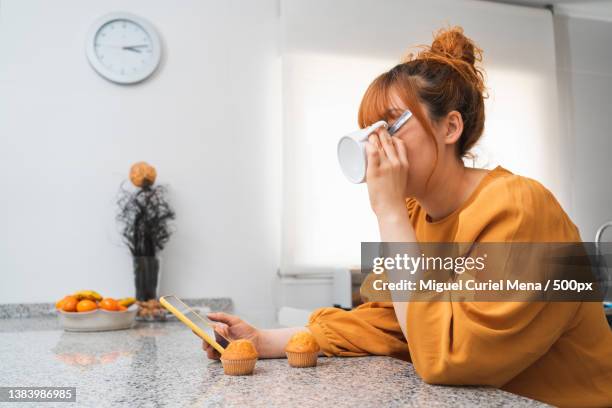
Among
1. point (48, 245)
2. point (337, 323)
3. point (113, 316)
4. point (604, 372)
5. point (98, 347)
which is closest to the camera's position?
point (604, 372)

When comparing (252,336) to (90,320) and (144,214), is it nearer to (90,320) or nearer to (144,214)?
(90,320)

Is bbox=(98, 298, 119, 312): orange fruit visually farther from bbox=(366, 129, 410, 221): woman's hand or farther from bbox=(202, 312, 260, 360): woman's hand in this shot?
bbox=(366, 129, 410, 221): woman's hand

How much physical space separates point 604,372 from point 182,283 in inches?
74.6

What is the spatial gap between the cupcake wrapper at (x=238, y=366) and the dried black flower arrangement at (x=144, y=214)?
152 cm

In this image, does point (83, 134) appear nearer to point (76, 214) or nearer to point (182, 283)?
point (76, 214)

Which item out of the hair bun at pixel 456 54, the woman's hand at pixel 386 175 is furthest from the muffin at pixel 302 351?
the hair bun at pixel 456 54

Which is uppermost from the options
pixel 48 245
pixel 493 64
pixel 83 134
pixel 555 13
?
pixel 555 13

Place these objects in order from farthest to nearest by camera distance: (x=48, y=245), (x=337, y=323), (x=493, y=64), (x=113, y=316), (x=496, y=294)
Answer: (x=493, y=64) < (x=48, y=245) < (x=113, y=316) < (x=337, y=323) < (x=496, y=294)

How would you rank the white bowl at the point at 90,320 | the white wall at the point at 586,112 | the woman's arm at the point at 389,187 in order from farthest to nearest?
1. the white wall at the point at 586,112
2. the white bowl at the point at 90,320
3. the woman's arm at the point at 389,187

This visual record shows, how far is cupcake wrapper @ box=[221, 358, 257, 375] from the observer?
0.87 metres

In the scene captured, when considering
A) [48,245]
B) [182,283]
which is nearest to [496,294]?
[182,283]

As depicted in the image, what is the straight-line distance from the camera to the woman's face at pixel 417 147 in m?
0.95

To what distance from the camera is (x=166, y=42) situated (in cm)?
258

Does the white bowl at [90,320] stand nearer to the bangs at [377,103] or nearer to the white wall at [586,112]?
the bangs at [377,103]
